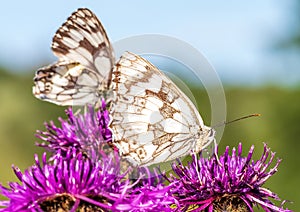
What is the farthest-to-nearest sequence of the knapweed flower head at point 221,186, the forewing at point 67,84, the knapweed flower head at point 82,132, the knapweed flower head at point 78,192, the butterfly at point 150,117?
Result: the forewing at point 67,84, the knapweed flower head at point 82,132, the butterfly at point 150,117, the knapweed flower head at point 221,186, the knapweed flower head at point 78,192

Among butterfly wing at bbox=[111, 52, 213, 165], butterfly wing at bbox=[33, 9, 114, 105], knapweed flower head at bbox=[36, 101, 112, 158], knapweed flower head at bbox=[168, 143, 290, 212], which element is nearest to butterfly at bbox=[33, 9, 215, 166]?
butterfly wing at bbox=[111, 52, 213, 165]

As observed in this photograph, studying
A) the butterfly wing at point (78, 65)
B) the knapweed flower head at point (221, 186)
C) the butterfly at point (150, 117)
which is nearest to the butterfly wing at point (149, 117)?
the butterfly at point (150, 117)

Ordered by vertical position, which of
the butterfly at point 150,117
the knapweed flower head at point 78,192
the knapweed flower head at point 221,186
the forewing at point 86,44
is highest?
the forewing at point 86,44

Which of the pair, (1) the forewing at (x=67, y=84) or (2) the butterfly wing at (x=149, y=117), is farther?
(1) the forewing at (x=67, y=84)

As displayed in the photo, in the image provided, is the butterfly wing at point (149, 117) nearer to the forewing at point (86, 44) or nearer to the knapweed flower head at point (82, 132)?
the knapweed flower head at point (82, 132)

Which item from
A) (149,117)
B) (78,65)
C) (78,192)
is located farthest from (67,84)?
(78,192)

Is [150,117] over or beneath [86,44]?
beneath

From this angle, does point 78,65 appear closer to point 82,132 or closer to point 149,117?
point 82,132
